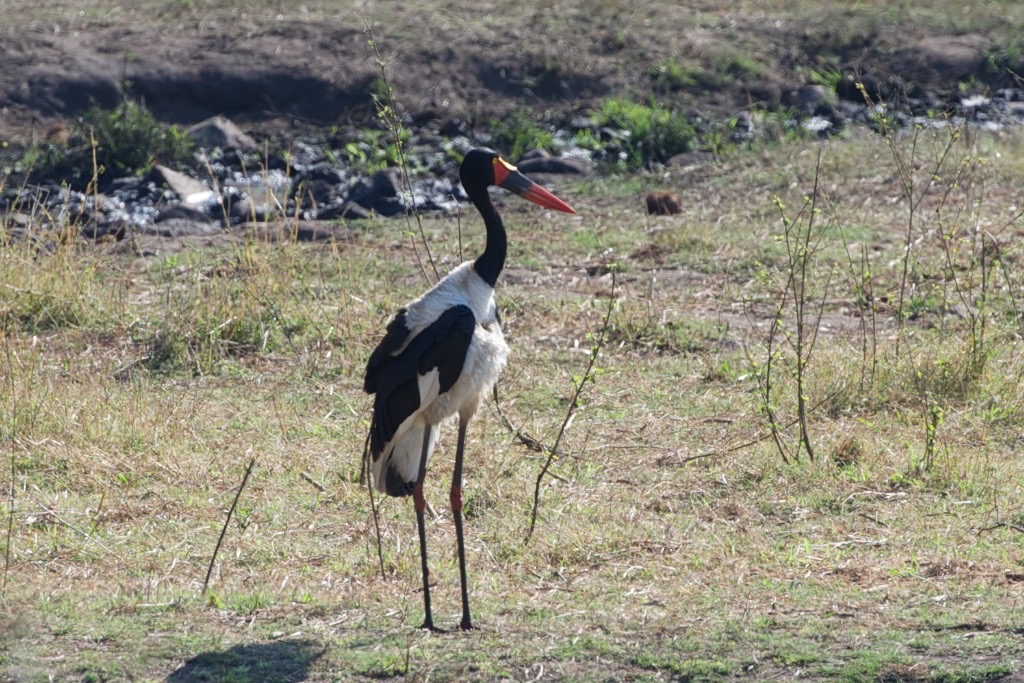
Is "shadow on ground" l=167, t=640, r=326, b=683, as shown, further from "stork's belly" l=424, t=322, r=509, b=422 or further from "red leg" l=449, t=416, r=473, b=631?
"stork's belly" l=424, t=322, r=509, b=422

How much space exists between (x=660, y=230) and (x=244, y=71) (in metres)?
4.76

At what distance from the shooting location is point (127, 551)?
5.04 meters

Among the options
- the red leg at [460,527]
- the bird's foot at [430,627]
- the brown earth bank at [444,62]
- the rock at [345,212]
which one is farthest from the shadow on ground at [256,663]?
the brown earth bank at [444,62]

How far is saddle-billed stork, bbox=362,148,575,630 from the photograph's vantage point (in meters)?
4.67

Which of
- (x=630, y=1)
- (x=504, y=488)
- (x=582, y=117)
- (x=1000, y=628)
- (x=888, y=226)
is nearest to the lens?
(x=1000, y=628)

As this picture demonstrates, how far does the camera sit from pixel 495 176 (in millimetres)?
5320

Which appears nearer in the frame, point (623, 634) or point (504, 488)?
point (623, 634)

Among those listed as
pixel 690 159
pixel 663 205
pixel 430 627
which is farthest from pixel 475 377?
pixel 690 159

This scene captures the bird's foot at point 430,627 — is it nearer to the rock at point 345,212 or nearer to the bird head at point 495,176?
the bird head at point 495,176

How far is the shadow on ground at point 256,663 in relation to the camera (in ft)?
13.3

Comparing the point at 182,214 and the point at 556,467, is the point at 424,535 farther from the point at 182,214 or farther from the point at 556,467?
the point at 182,214

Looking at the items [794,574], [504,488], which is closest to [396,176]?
[504,488]

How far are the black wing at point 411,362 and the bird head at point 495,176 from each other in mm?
713

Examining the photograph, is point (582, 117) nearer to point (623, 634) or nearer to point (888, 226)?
point (888, 226)
